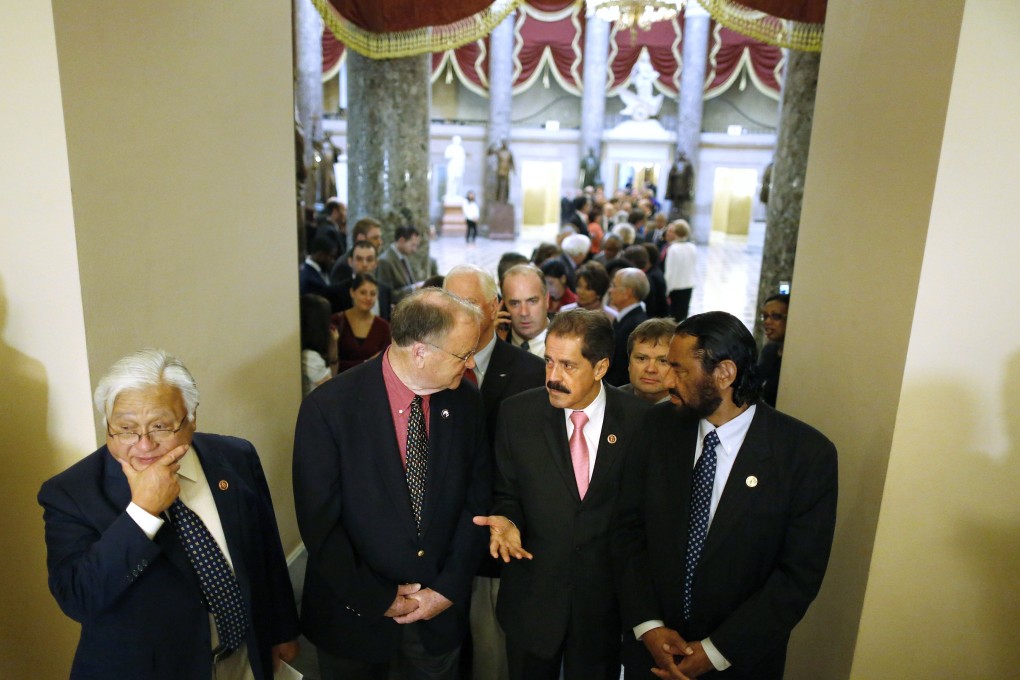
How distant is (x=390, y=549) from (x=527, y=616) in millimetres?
512

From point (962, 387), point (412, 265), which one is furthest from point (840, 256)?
point (412, 265)

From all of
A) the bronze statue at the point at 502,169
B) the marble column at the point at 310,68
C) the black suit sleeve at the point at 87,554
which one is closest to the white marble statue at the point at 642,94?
the bronze statue at the point at 502,169

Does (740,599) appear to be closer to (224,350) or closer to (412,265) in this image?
(224,350)

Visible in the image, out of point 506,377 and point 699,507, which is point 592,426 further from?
point 506,377

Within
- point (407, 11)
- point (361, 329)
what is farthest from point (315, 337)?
point (407, 11)

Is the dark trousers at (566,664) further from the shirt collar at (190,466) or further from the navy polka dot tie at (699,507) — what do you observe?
the shirt collar at (190,466)

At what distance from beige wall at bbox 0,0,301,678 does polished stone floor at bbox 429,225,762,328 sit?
7.63m

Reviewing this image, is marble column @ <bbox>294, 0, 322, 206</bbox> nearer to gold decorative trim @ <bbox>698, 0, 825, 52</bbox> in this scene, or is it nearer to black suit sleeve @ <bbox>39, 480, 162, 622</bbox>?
gold decorative trim @ <bbox>698, 0, 825, 52</bbox>

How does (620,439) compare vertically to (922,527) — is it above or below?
above

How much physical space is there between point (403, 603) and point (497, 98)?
21.4 meters

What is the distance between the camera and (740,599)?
7.45ft

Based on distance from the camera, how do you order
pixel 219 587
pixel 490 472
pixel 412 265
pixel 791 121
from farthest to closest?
pixel 412 265
pixel 791 121
pixel 490 472
pixel 219 587

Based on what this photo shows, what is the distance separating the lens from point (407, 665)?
2.63 metres

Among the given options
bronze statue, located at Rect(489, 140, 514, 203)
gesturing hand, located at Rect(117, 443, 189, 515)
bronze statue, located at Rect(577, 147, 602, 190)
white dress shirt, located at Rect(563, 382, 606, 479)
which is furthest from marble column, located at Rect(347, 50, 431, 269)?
bronze statue, located at Rect(577, 147, 602, 190)
